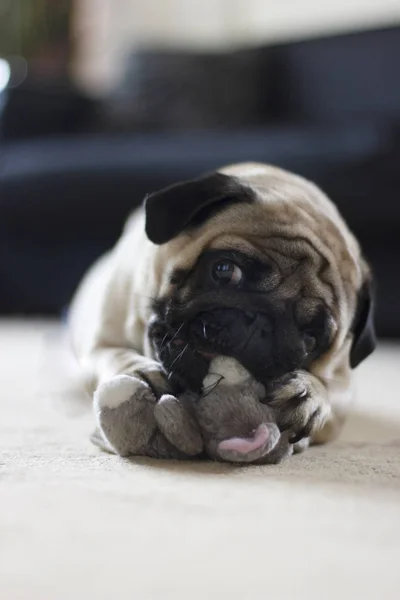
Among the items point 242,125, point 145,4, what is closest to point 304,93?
point 242,125

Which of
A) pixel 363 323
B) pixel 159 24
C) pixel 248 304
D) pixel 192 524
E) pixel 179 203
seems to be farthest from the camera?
pixel 159 24

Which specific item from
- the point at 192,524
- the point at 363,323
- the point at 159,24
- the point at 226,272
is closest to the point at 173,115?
the point at 159,24

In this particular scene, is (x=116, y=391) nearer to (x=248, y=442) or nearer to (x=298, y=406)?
(x=248, y=442)

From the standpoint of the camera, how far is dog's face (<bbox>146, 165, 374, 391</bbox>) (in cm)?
175

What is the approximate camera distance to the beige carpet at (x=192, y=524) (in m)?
1.12

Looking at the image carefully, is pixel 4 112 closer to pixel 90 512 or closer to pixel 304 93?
pixel 304 93

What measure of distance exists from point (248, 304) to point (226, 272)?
10cm

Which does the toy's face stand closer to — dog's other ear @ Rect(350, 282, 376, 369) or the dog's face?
the dog's face

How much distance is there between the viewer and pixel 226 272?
1.83 m

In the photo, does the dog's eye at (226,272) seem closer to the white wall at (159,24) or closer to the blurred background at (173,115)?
the blurred background at (173,115)

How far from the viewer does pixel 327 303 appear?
6.14 feet

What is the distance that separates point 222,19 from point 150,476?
5913 millimetres

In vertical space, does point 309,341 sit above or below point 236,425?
above

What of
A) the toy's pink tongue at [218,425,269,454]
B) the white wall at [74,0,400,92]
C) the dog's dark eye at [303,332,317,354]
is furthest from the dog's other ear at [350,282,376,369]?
the white wall at [74,0,400,92]
